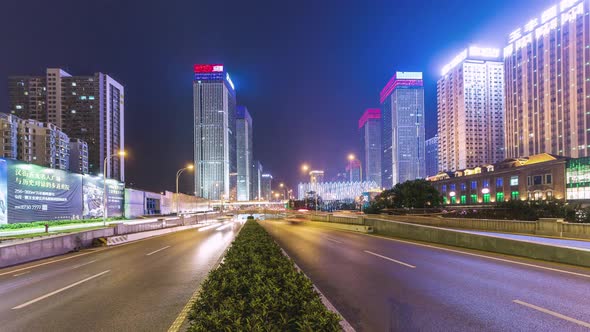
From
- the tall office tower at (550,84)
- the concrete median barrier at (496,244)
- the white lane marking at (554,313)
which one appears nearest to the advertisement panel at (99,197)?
the concrete median barrier at (496,244)

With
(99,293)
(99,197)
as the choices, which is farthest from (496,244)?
(99,197)

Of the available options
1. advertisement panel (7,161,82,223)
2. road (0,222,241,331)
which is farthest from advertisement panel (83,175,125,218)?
road (0,222,241,331)

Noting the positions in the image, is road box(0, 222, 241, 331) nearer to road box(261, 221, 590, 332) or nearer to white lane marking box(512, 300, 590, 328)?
road box(261, 221, 590, 332)

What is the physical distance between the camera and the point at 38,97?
533ft

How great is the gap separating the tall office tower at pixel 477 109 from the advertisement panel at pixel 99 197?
172m

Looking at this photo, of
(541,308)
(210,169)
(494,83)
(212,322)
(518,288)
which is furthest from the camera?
(210,169)

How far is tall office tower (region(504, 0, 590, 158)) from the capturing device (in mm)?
110562

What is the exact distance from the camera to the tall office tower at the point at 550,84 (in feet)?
363

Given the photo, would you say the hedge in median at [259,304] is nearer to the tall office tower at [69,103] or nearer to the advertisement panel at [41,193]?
the advertisement panel at [41,193]

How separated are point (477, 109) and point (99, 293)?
201 metres

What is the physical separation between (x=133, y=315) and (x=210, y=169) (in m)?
196

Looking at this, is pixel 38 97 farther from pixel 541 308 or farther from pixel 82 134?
pixel 541 308

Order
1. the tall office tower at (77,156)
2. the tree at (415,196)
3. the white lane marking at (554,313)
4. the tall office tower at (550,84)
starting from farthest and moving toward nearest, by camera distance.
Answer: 1. the tall office tower at (77,156)
2. the tall office tower at (550,84)
3. the tree at (415,196)
4. the white lane marking at (554,313)

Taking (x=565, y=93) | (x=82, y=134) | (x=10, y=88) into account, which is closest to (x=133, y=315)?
(x=565, y=93)
